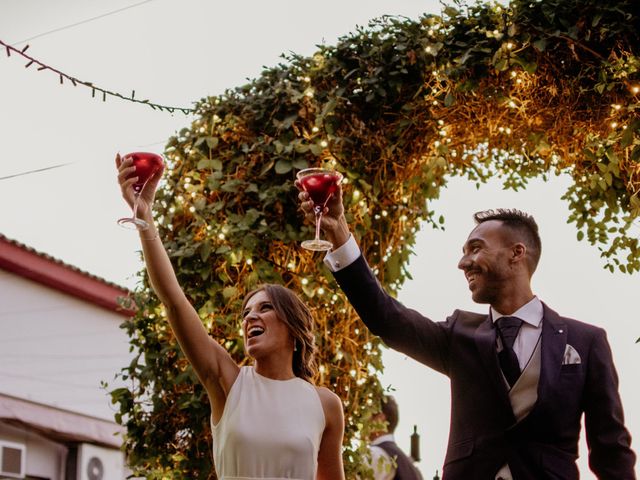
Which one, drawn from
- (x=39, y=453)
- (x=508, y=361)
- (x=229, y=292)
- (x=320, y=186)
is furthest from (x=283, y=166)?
(x=39, y=453)

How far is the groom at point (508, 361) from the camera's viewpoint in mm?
2328

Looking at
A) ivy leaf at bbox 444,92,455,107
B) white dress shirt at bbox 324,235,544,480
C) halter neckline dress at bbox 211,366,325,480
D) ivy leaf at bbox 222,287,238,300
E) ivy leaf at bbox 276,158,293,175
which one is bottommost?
halter neckline dress at bbox 211,366,325,480

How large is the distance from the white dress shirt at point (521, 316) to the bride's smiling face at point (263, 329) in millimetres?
331

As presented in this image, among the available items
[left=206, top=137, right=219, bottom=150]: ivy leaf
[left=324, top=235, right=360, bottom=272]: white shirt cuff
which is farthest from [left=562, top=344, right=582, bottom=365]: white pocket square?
[left=206, top=137, right=219, bottom=150]: ivy leaf

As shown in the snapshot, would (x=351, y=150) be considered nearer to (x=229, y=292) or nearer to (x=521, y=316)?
(x=229, y=292)

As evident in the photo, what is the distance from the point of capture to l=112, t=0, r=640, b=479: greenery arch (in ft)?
12.9

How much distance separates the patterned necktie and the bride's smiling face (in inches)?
26.7

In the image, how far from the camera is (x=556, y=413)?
2328 millimetres

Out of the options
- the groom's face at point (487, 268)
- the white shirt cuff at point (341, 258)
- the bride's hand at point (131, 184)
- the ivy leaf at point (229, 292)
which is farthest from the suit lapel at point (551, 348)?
the ivy leaf at point (229, 292)

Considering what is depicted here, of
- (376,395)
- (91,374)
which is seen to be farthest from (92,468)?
(376,395)

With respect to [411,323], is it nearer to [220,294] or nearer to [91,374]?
[220,294]

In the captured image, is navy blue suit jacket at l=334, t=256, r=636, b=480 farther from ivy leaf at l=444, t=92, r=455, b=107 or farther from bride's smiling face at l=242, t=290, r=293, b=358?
ivy leaf at l=444, t=92, r=455, b=107

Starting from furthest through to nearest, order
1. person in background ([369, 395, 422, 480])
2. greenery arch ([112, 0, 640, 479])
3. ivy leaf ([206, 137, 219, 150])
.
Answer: person in background ([369, 395, 422, 480])
ivy leaf ([206, 137, 219, 150])
greenery arch ([112, 0, 640, 479])

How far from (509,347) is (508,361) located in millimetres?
45
